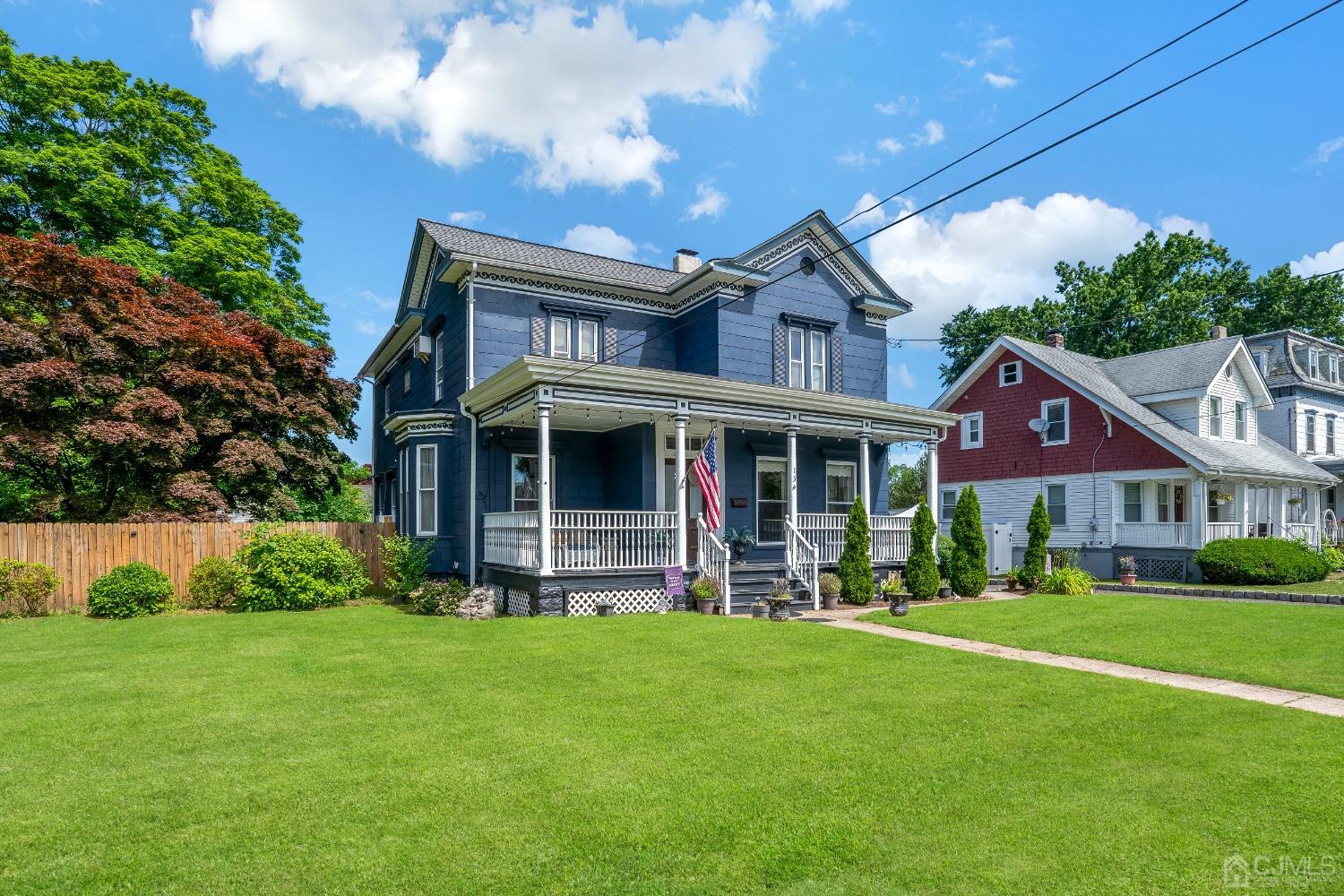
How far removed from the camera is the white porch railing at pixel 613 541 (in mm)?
13172

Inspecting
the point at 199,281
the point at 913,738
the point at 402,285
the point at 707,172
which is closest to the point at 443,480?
the point at 402,285

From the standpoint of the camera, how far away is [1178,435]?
2289 cm

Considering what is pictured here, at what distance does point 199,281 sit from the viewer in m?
22.1

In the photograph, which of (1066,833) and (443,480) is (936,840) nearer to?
(1066,833)

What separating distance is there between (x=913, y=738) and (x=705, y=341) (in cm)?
1252

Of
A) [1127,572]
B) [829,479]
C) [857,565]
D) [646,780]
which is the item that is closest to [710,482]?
[857,565]

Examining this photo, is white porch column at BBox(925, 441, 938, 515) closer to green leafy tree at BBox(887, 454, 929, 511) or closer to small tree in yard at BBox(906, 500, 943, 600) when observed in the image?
small tree in yard at BBox(906, 500, 943, 600)

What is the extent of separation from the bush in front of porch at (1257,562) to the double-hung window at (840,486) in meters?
9.71

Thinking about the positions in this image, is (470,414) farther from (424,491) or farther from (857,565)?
(857,565)

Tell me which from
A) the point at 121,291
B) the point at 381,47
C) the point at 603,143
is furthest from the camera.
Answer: the point at 121,291

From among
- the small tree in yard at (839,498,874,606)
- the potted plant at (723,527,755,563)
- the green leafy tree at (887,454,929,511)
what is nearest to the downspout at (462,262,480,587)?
the potted plant at (723,527,755,563)

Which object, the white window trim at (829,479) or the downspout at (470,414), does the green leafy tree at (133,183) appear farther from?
the white window trim at (829,479)

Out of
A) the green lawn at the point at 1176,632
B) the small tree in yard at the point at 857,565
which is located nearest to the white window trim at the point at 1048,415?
the green lawn at the point at 1176,632

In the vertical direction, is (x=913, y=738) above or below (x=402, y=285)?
below
